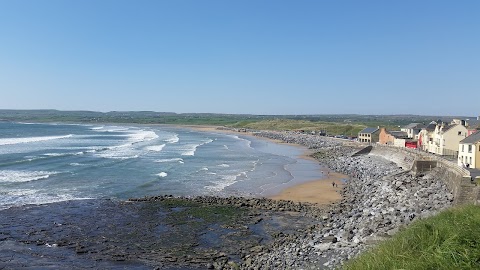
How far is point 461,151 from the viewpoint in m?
34.9

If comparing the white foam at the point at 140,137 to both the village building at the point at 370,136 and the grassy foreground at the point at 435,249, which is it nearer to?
the village building at the point at 370,136

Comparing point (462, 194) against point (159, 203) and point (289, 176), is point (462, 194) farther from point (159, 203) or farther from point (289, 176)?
point (289, 176)

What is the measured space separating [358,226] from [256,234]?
16.9 feet

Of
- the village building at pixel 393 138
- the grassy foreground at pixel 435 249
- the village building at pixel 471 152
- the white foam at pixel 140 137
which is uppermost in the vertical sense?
the grassy foreground at pixel 435 249

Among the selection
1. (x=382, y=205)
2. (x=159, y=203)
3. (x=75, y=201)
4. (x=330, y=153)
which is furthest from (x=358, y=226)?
(x=330, y=153)

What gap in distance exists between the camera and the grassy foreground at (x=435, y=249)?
7.38m

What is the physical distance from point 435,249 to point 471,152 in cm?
2826

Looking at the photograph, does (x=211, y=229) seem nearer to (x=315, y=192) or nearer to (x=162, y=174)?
(x=315, y=192)

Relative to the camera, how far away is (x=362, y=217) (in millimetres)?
21766

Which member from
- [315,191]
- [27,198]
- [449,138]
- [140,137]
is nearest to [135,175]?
[27,198]

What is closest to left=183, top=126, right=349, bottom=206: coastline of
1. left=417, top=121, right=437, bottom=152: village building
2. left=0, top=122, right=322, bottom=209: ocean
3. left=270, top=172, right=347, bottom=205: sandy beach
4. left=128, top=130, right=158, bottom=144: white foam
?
left=270, top=172, right=347, bottom=205: sandy beach

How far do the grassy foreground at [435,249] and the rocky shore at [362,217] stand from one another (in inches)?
203

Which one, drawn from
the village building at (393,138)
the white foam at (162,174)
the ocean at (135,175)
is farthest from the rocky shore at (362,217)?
the village building at (393,138)

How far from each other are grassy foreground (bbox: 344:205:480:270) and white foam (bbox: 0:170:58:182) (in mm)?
33480
